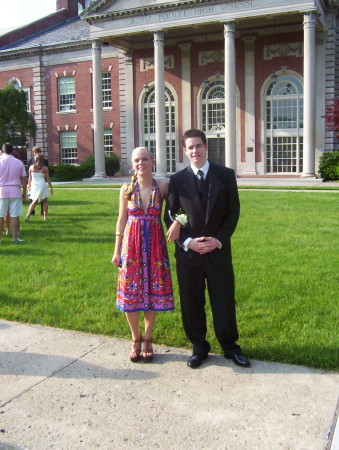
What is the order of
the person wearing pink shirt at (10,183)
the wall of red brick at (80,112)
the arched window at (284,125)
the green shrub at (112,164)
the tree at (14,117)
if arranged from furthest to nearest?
the wall of red brick at (80,112) → the green shrub at (112,164) → the tree at (14,117) → the arched window at (284,125) → the person wearing pink shirt at (10,183)

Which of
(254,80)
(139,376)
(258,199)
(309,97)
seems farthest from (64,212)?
(254,80)

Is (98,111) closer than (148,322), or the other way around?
(148,322)

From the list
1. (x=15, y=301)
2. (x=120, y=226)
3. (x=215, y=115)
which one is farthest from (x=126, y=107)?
(x=120, y=226)

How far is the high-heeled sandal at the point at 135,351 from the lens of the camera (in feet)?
15.3

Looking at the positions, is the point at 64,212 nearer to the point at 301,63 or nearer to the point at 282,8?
the point at 282,8

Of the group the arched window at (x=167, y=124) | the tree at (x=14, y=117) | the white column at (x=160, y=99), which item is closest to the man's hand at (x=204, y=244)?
the white column at (x=160, y=99)

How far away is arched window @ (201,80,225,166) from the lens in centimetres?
3284

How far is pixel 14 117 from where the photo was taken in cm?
3575

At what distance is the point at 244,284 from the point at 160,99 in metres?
24.7

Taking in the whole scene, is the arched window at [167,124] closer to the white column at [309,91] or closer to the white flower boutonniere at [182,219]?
the white column at [309,91]

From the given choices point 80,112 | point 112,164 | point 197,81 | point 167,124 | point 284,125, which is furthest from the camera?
point 80,112

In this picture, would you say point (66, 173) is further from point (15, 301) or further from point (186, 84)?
point (15, 301)

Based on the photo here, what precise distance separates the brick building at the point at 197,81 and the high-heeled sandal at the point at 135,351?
24.1 m

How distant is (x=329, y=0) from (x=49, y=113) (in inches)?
840
